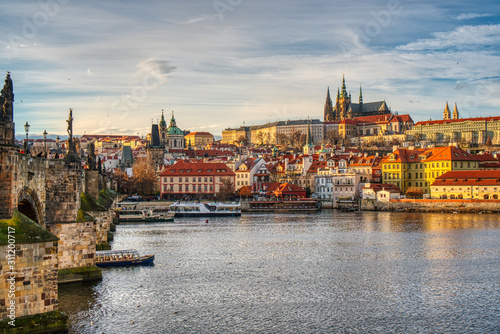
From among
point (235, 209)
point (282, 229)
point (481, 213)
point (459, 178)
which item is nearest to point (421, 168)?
point (459, 178)

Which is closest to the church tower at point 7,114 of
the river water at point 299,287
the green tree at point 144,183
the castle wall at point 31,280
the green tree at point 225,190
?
the castle wall at point 31,280

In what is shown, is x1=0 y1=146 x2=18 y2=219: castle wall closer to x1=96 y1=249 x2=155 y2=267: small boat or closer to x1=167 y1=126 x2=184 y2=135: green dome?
x1=96 y1=249 x2=155 y2=267: small boat

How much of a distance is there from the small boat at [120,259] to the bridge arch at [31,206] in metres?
7.50

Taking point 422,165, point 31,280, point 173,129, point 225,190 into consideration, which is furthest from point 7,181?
point 173,129

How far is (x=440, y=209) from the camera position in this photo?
68250 millimetres

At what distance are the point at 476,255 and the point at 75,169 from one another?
21.2m

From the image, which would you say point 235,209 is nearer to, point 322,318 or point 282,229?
point 282,229

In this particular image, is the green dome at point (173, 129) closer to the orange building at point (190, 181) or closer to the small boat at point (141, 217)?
the orange building at point (190, 181)

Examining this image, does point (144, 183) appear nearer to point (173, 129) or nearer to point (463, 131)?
point (173, 129)

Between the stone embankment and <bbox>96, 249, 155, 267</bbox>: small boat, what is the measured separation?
4775 centimetres

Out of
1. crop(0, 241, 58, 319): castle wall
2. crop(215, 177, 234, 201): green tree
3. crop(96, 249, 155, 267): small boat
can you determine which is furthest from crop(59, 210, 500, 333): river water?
crop(215, 177, 234, 201): green tree

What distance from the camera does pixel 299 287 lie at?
23266mm

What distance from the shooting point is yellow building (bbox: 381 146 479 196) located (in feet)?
257

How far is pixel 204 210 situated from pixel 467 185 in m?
31.3
